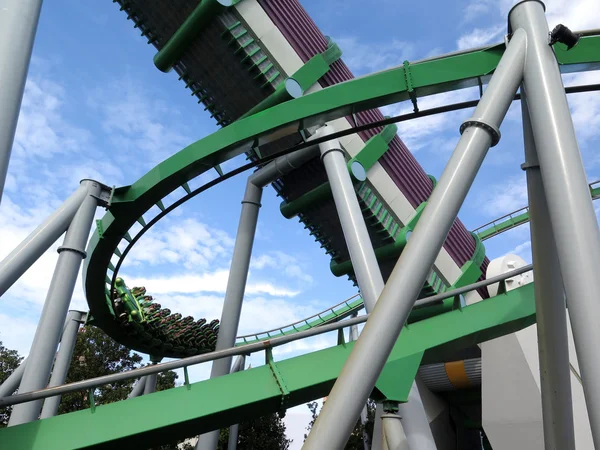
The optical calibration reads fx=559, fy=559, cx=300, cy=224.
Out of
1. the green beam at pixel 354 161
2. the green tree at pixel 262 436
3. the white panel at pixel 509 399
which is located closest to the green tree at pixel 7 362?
the green tree at pixel 262 436

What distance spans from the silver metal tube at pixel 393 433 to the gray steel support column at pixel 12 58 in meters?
4.28

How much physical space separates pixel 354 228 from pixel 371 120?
11.0ft

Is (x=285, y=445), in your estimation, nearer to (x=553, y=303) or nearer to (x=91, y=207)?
(x=91, y=207)

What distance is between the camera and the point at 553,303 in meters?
4.68

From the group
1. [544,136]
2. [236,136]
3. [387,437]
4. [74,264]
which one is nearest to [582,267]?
[544,136]

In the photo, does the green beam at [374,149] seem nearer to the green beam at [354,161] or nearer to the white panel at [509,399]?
the green beam at [354,161]

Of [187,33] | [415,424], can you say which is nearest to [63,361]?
[187,33]

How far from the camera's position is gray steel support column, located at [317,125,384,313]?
789cm

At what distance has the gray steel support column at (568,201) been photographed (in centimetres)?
349

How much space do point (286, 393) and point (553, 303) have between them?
9.53ft

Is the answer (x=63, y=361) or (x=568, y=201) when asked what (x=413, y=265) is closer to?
(x=568, y=201)

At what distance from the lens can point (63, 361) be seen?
12367mm

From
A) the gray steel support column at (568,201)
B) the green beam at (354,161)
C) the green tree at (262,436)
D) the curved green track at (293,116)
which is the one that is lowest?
the gray steel support column at (568,201)

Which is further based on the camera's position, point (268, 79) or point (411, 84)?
point (268, 79)
